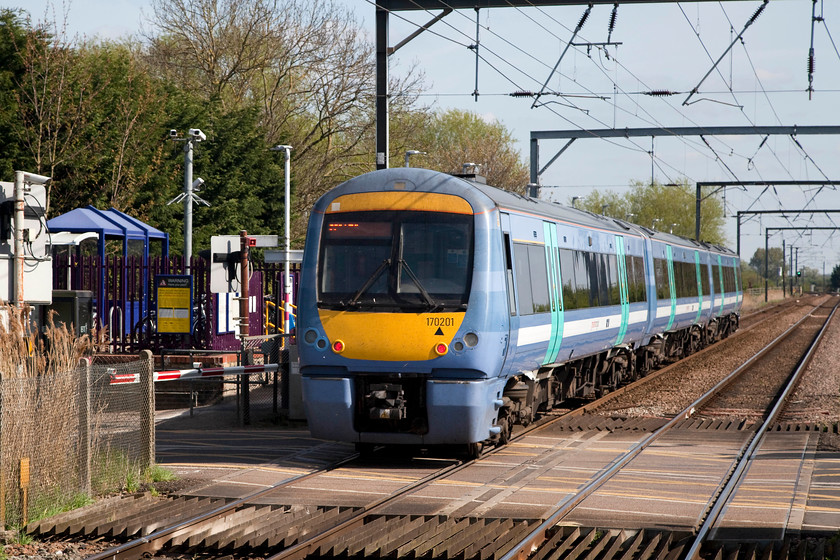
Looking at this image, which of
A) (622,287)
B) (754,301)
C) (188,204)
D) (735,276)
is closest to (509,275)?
(622,287)

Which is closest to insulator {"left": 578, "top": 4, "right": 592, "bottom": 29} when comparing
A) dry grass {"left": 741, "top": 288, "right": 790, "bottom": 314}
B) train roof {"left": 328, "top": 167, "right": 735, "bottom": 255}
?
train roof {"left": 328, "top": 167, "right": 735, "bottom": 255}

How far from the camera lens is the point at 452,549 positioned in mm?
7508

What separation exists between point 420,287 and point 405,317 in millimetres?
341

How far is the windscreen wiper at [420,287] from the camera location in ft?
35.9

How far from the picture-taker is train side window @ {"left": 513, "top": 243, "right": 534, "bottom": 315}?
12.1 meters

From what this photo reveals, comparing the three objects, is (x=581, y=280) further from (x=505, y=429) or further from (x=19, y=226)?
(x=19, y=226)

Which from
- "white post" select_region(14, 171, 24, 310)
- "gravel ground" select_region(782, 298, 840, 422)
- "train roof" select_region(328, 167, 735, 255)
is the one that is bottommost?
"gravel ground" select_region(782, 298, 840, 422)

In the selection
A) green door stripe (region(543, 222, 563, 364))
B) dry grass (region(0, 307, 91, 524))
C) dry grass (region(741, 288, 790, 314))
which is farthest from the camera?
dry grass (region(741, 288, 790, 314))

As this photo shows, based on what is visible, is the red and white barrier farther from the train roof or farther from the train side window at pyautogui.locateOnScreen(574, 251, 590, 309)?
the train side window at pyautogui.locateOnScreen(574, 251, 590, 309)

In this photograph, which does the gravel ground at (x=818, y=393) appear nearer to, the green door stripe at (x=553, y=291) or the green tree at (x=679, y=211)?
the green door stripe at (x=553, y=291)

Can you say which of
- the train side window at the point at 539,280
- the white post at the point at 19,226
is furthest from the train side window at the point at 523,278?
the white post at the point at 19,226

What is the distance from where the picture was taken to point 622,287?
60.7ft

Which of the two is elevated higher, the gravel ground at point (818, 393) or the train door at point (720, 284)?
the train door at point (720, 284)

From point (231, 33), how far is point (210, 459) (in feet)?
98.4
